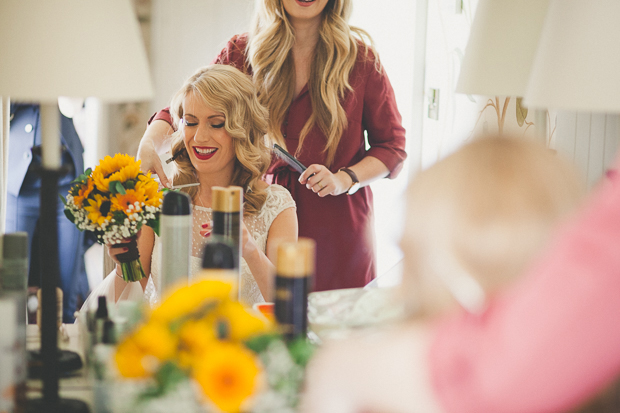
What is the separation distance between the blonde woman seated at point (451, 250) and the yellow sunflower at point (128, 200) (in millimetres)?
687

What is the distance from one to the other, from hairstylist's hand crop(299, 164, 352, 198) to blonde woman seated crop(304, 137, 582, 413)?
1275mm

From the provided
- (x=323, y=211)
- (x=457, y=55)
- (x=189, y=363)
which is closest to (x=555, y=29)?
(x=189, y=363)

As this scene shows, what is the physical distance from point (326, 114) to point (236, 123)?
0.39 m

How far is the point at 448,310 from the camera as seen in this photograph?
1.67 ft

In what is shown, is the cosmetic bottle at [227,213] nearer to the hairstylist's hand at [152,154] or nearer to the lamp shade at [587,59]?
the lamp shade at [587,59]

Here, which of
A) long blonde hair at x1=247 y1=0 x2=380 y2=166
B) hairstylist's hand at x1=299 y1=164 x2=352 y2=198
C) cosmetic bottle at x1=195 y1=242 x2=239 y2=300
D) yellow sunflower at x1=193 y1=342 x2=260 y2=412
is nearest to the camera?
yellow sunflower at x1=193 y1=342 x2=260 y2=412

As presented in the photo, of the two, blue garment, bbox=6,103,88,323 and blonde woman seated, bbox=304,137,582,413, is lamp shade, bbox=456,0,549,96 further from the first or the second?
blue garment, bbox=6,103,88,323

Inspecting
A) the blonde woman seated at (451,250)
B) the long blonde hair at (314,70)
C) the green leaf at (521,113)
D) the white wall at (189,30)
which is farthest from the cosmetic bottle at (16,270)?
the white wall at (189,30)

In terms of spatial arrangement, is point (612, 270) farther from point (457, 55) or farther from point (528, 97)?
point (457, 55)

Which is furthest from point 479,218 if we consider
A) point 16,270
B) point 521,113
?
point 521,113

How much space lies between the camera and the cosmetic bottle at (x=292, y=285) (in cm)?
76

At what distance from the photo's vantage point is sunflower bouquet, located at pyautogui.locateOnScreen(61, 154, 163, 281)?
45.3 inches

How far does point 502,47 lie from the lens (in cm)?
124

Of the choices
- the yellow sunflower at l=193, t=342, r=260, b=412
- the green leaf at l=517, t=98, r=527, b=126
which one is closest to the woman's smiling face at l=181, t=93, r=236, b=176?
the green leaf at l=517, t=98, r=527, b=126
